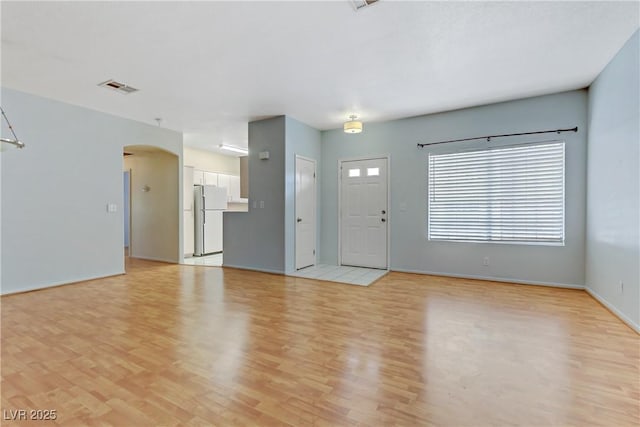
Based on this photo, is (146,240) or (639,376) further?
(146,240)

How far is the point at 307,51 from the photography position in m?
3.09

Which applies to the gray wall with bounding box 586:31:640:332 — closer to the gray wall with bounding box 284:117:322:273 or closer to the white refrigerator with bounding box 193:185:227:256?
the gray wall with bounding box 284:117:322:273

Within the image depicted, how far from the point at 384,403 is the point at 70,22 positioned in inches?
152

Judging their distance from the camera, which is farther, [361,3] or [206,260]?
[206,260]

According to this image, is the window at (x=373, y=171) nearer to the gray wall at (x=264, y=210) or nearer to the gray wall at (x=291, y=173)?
the gray wall at (x=291, y=173)

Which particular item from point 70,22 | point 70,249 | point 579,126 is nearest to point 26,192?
point 70,249

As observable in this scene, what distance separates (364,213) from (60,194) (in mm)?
4982

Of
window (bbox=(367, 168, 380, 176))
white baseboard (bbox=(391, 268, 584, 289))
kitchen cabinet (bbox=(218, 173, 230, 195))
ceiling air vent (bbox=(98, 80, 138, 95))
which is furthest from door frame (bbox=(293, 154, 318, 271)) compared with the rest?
kitchen cabinet (bbox=(218, 173, 230, 195))

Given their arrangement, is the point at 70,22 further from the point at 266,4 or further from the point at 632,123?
the point at 632,123

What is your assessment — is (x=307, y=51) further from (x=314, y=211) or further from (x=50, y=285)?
(x=50, y=285)

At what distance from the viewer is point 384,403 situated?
5.72ft

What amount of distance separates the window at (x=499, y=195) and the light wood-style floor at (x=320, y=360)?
3.59 feet

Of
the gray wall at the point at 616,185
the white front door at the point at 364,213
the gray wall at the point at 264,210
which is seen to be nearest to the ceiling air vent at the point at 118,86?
the gray wall at the point at 264,210

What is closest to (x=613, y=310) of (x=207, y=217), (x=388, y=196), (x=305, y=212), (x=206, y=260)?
(x=388, y=196)
